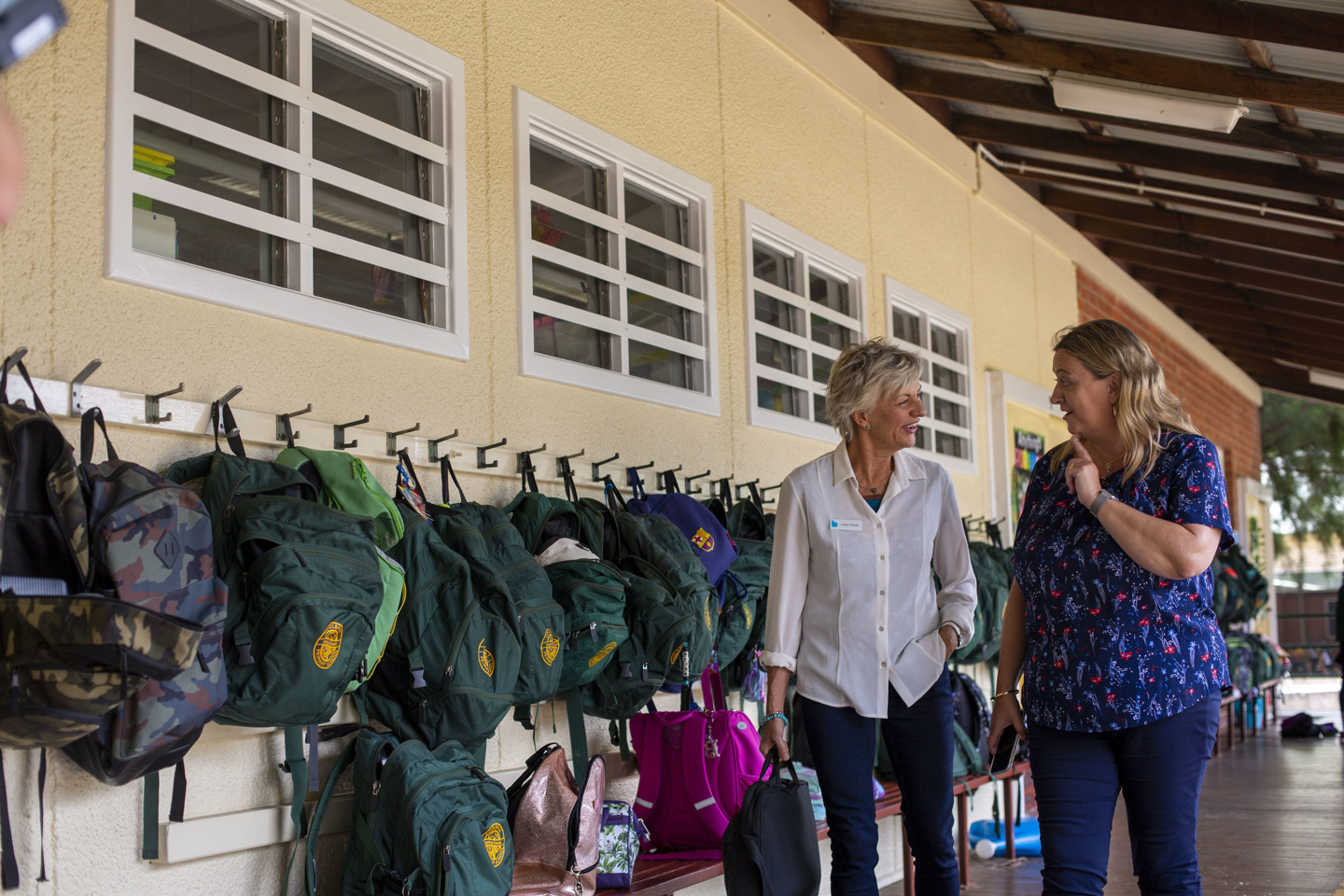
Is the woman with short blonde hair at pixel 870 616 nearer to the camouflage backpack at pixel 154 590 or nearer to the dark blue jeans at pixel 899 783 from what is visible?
the dark blue jeans at pixel 899 783

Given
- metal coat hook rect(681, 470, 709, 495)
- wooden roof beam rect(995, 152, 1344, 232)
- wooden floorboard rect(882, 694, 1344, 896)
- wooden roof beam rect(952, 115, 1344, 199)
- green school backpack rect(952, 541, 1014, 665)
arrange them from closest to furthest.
A: metal coat hook rect(681, 470, 709, 495) → wooden floorboard rect(882, 694, 1344, 896) → green school backpack rect(952, 541, 1014, 665) → wooden roof beam rect(952, 115, 1344, 199) → wooden roof beam rect(995, 152, 1344, 232)

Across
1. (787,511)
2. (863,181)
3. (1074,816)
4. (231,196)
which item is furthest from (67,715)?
(863,181)

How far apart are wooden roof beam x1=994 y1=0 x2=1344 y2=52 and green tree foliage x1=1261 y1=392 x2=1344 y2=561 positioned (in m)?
15.2

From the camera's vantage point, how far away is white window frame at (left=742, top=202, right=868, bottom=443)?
4.57 m

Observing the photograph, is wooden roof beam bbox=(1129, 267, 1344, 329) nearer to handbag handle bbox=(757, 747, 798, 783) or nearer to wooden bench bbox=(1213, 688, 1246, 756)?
wooden bench bbox=(1213, 688, 1246, 756)

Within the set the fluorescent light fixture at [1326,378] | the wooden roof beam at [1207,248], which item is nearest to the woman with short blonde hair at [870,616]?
the wooden roof beam at [1207,248]

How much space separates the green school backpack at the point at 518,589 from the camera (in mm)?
2730

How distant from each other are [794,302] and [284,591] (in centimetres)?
311

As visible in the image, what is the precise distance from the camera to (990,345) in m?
6.89

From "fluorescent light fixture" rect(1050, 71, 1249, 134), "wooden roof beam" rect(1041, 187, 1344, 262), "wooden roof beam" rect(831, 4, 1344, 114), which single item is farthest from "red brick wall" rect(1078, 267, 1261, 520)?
"wooden roof beam" rect(831, 4, 1344, 114)

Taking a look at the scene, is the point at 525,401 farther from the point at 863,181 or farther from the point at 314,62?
the point at 863,181

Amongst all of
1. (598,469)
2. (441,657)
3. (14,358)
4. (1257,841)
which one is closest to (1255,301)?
(1257,841)

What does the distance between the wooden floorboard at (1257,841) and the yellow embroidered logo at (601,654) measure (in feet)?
7.27

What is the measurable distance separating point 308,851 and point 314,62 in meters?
1.93
